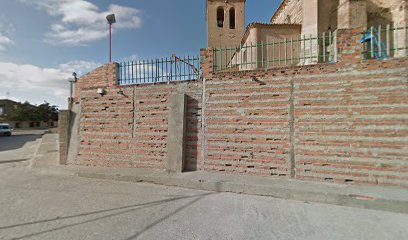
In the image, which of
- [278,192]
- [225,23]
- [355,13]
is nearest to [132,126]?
[278,192]

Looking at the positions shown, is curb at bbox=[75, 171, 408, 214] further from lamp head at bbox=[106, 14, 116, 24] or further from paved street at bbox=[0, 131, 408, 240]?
lamp head at bbox=[106, 14, 116, 24]

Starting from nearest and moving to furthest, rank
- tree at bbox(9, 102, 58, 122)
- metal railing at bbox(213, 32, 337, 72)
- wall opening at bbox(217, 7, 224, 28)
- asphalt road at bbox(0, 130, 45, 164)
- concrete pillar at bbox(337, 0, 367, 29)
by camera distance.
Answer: metal railing at bbox(213, 32, 337, 72)
asphalt road at bbox(0, 130, 45, 164)
concrete pillar at bbox(337, 0, 367, 29)
wall opening at bbox(217, 7, 224, 28)
tree at bbox(9, 102, 58, 122)

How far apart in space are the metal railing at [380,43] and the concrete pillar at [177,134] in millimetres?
4744

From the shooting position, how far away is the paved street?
3184 mm

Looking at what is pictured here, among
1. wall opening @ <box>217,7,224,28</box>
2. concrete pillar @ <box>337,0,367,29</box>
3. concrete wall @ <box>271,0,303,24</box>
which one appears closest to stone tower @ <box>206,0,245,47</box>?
wall opening @ <box>217,7,224,28</box>

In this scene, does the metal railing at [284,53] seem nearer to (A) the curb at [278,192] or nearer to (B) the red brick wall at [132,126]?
(B) the red brick wall at [132,126]

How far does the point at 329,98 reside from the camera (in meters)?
5.23

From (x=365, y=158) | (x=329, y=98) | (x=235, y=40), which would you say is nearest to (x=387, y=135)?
(x=365, y=158)

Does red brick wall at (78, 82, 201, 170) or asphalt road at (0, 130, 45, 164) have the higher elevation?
red brick wall at (78, 82, 201, 170)

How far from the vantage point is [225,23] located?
22.5 meters

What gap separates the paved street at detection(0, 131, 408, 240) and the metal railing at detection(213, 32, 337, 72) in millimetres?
3597

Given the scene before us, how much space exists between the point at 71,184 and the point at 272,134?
217 inches

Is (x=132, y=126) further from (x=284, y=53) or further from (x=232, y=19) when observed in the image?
(x=232, y=19)

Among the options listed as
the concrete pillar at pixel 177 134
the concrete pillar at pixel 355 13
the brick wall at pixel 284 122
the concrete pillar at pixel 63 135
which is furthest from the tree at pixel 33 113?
the concrete pillar at pixel 355 13
